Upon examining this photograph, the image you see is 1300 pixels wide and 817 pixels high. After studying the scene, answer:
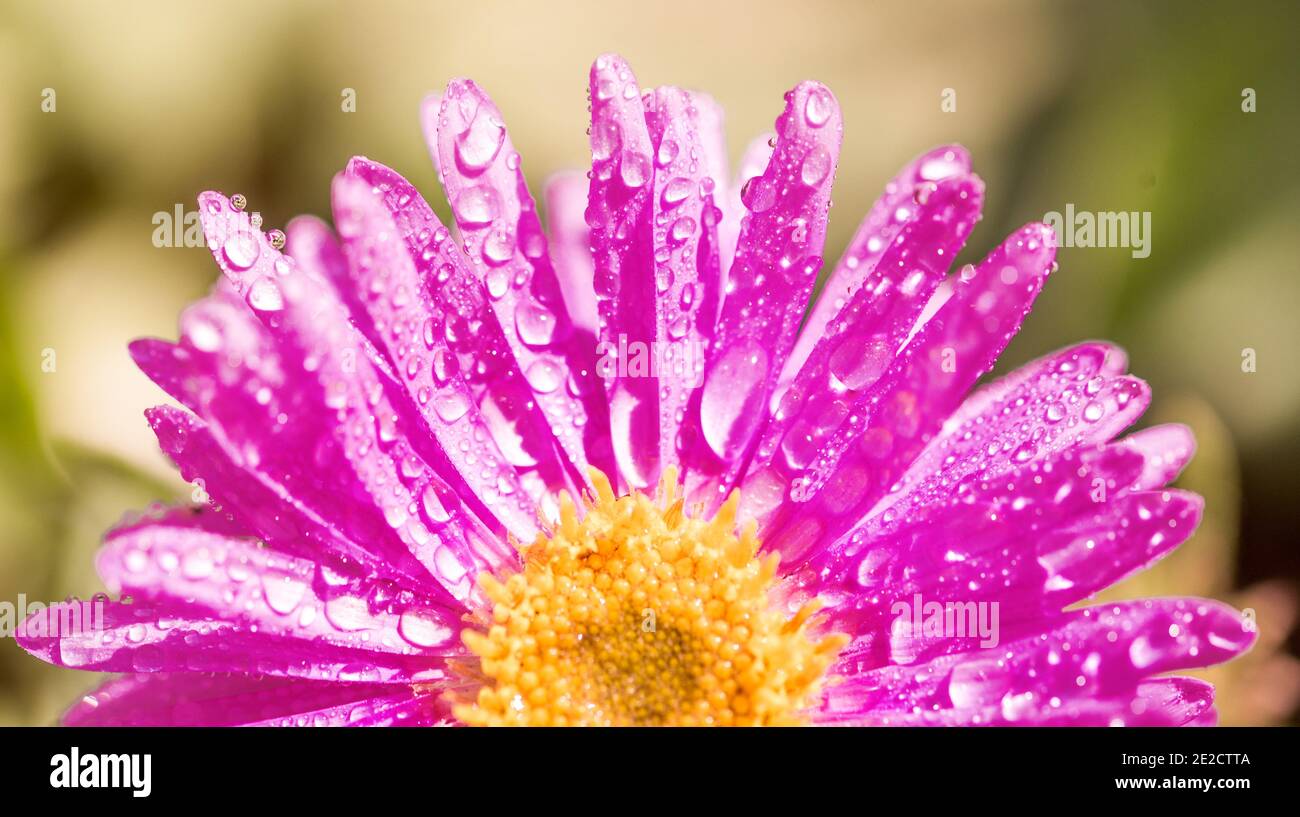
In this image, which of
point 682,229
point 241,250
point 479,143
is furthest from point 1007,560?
point 241,250

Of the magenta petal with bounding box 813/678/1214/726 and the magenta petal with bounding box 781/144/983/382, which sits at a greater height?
the magenta petal with bounding box 781/144/983/382

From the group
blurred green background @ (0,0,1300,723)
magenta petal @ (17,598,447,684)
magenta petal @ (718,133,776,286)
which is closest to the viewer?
magenta petal @ (17,598,447,684)

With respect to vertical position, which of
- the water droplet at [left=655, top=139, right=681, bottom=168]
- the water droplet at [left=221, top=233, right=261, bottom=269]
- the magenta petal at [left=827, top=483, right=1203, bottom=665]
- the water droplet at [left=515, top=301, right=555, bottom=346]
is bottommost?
the magenta petal at [left=827, top=483, right=1203, bottom=665]

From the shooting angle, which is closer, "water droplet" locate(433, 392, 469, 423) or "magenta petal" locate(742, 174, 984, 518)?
"magenta petal" locate(742, 174, 984, 518)

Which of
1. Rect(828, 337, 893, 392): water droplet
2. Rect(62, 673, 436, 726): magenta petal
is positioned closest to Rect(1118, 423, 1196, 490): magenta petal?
Rect(828, 337, 893, 392): water droplet

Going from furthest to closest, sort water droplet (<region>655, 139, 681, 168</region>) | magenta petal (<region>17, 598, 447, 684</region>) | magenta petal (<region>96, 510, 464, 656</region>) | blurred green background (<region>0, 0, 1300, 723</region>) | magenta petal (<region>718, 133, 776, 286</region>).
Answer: blurred green background (<region>0, 0, 1300, 723</region>), magenta petal (<region>718, 133, 776, 286</region>), water droplet (<region>655, 139, 681, 168</region>), magenta petal (<region>17, 598, 447, 684</region>), magenta petal (<region>96, 510, 464, 656</region>)

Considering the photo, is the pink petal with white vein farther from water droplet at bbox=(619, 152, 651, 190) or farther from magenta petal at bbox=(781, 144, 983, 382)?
magenta petal at bbox=(781, 144, 983, 382)

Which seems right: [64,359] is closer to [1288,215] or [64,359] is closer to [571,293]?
[571,293]

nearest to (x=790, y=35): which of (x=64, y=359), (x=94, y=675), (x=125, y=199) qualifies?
(x=125, y=199)
